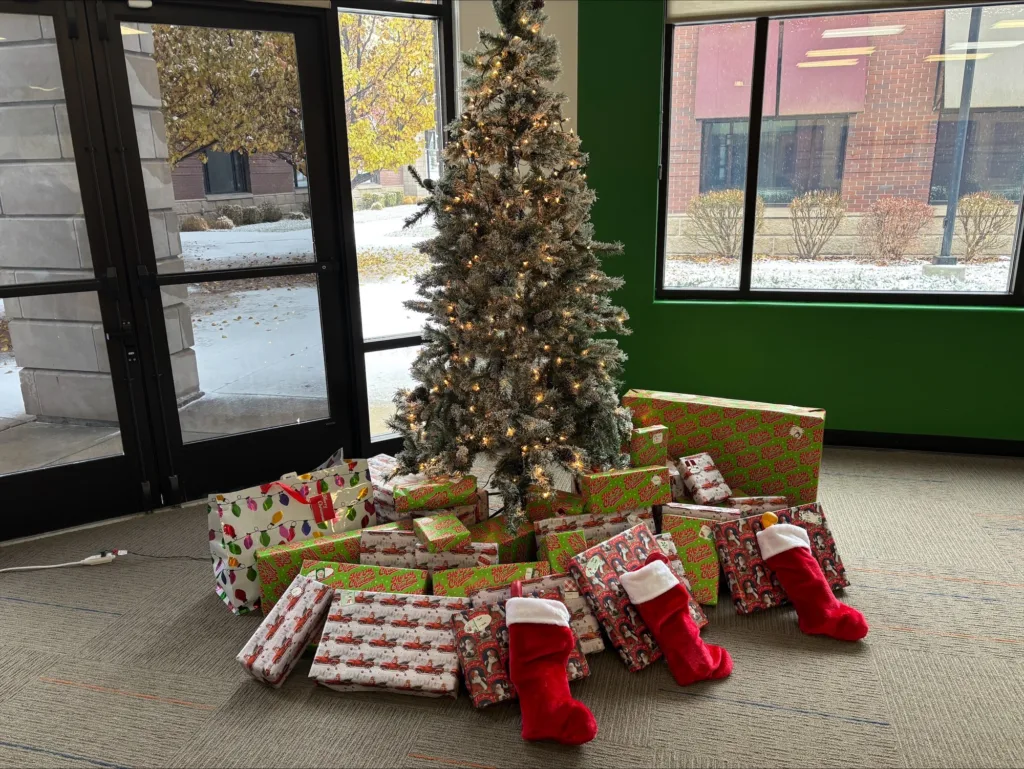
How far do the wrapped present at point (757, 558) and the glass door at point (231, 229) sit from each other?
212 cm

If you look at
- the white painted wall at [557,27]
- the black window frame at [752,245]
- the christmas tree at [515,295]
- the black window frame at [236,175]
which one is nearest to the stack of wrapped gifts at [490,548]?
the christmas tree at [515,295]

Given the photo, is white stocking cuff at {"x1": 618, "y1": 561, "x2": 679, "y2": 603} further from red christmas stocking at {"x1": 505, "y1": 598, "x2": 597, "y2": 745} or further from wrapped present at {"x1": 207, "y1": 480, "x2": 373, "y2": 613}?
wrapped present at {"x1": 207, "y1": 480, "x2": 373, "y2": 613}

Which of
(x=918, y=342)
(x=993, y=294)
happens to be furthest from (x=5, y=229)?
(x=993, y=294)

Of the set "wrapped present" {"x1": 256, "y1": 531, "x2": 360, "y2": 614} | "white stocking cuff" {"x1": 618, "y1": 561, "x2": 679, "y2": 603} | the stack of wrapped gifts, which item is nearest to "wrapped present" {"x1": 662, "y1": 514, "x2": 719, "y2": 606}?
the stack of wrapped gifts

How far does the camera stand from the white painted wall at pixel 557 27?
12.3ft

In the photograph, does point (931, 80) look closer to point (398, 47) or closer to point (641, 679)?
point (398, 47)

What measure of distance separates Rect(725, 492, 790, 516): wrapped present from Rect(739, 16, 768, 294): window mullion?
155 cm

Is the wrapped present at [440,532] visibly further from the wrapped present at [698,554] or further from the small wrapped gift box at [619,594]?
the wrapped present at [698,554]

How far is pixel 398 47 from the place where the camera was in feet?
12.2

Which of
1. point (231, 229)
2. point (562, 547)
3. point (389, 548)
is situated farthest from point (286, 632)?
point (231, 229)

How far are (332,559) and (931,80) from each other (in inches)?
144

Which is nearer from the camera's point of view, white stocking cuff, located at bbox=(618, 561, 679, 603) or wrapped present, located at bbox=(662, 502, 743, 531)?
white stocking cuff, located at bbox=(618, 561, 679, 603)

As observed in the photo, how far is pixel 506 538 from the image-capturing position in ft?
9.26

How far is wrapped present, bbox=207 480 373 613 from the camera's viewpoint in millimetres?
2695
